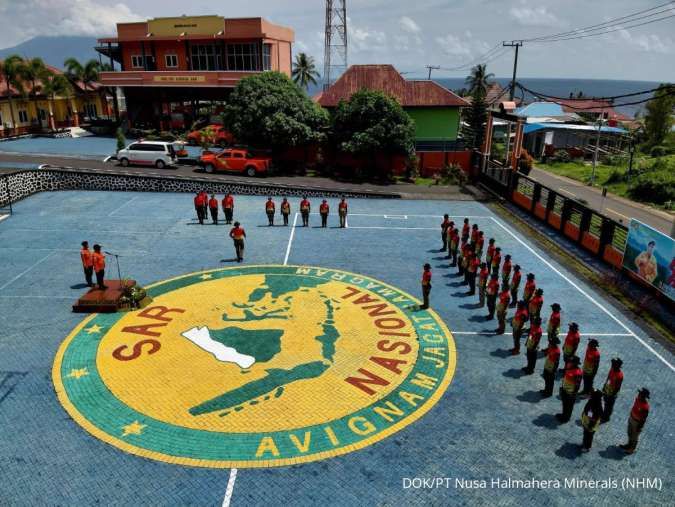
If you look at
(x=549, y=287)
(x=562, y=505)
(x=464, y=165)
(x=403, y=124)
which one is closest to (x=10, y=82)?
(x=403, y=124)

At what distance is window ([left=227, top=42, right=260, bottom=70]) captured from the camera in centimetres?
4705

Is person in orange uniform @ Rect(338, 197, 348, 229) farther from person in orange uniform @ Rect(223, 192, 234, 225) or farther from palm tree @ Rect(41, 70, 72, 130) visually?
palm tree @ Rect(41, 70, 72, 130)

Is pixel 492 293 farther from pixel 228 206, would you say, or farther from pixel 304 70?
pixel 304 70

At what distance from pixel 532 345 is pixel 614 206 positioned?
28.2 meters

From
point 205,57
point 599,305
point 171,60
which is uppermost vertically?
point 205,57

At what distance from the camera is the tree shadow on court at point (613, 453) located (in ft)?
33.9

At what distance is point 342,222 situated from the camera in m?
25.9

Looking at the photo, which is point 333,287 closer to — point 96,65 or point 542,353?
point 542,353

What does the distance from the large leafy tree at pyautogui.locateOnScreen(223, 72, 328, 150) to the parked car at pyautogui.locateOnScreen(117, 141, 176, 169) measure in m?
5.12

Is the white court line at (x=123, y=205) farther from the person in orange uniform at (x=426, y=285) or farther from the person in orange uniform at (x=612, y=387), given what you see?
the person in orange uniform at (x=612, y=387)

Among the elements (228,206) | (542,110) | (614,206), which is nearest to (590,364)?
(228,206)

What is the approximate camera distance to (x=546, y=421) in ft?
37.5

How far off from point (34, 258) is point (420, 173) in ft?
94.0

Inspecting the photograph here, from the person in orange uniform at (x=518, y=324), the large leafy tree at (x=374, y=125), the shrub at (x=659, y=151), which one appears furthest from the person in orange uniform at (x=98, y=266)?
the shrub at (x=659, y=151)
